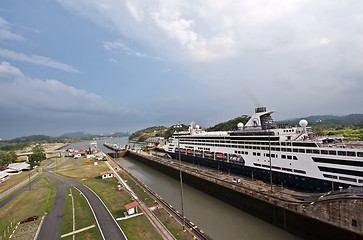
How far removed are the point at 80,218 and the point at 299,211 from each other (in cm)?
2899

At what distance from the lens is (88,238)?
1794 cm

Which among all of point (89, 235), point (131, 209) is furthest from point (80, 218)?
point (131, 209)

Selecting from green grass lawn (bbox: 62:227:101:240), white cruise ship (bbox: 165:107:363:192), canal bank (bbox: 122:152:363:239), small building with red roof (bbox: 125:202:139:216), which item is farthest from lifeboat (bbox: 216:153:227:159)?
green grass lawn (bbox: 62:227:101:240)

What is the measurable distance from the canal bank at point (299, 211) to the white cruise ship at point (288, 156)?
17.7ft

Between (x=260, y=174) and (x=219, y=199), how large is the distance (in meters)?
9.84

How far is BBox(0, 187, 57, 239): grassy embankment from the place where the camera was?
20406 millimetres

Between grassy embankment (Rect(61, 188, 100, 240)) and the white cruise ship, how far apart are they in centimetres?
1407

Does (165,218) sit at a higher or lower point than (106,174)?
lower

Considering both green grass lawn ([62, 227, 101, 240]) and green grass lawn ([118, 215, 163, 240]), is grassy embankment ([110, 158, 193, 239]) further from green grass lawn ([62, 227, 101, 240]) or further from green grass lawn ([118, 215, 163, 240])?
green grass lawn ([62, 227, 101, 240])

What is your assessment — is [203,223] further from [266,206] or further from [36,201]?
[36,201]

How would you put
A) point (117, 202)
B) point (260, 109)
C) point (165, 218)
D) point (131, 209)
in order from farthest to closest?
point (260, 109), point (117, 202), point (131, 209), point (165, 218)

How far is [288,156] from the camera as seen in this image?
28.7 meters

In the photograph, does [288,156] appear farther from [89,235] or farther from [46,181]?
[46,181]

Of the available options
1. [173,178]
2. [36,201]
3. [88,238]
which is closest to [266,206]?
[88,238]
